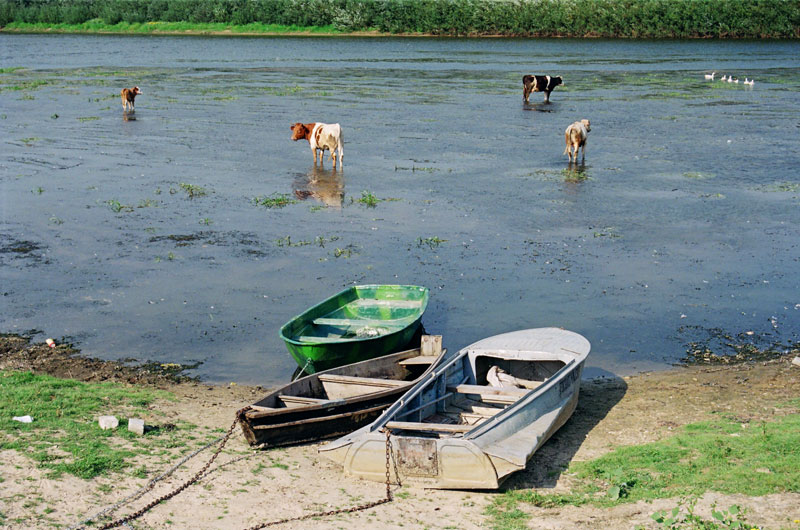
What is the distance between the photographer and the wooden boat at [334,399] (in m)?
10.0

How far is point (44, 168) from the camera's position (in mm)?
24844

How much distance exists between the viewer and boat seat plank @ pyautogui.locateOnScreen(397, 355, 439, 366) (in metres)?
11.8

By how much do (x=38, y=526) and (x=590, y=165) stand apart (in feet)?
64.8

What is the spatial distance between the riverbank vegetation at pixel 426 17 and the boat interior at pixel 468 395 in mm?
71651

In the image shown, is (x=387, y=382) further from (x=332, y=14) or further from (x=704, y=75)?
(x=332, y=14)

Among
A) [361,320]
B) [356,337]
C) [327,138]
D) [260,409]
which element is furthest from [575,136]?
[260,409]

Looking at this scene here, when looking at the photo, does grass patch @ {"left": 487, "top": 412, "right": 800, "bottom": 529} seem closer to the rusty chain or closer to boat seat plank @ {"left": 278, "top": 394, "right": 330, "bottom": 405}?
the rusty chain

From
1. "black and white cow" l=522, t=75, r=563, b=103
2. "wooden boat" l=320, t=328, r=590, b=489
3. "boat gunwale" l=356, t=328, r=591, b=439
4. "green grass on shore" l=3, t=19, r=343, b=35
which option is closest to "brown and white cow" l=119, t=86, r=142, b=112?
"black and white cow" l=522, t=75, r=563, b=103

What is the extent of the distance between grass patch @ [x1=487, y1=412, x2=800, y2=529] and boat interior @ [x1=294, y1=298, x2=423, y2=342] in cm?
386

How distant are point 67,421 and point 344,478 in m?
3.27

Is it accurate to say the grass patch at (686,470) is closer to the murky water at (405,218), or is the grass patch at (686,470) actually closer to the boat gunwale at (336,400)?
the boat gunwale at (336,400)

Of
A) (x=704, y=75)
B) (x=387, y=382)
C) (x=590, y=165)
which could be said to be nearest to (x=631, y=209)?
(x=590, y=165)

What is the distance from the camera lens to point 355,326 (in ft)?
43.1

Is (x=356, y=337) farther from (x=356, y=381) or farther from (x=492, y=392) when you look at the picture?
(x=492, y=392)
